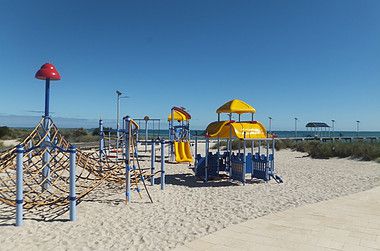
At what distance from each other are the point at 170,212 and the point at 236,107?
5.65 meters

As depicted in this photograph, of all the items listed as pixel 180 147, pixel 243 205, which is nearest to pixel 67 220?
pixel 243 205

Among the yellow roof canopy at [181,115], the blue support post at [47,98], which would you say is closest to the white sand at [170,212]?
the blue support post at [47,98]

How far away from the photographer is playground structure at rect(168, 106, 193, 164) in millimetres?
17536

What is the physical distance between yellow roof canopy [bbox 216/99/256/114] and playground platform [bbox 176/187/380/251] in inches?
197

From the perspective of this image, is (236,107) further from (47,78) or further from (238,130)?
(47,78)

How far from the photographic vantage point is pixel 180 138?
20.4 metres

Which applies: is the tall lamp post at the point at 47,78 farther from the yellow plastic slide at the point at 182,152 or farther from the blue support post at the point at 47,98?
the yellow plastic slide at the point at 182,152

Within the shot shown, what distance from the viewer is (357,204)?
26.9 feet

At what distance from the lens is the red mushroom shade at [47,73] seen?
9.09 metres

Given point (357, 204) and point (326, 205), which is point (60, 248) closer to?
point (326, 205)

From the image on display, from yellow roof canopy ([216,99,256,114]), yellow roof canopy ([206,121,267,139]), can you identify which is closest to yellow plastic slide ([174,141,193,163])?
yellow roof canopy ([206,121,267,139])

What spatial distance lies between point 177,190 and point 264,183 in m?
3.11

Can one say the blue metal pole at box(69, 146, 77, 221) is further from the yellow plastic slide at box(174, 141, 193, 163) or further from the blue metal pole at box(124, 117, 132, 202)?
the yellow plastic slide at box(174, 141, 193, 163)

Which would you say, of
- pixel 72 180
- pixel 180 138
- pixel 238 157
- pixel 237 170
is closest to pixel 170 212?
pixel 72 180
